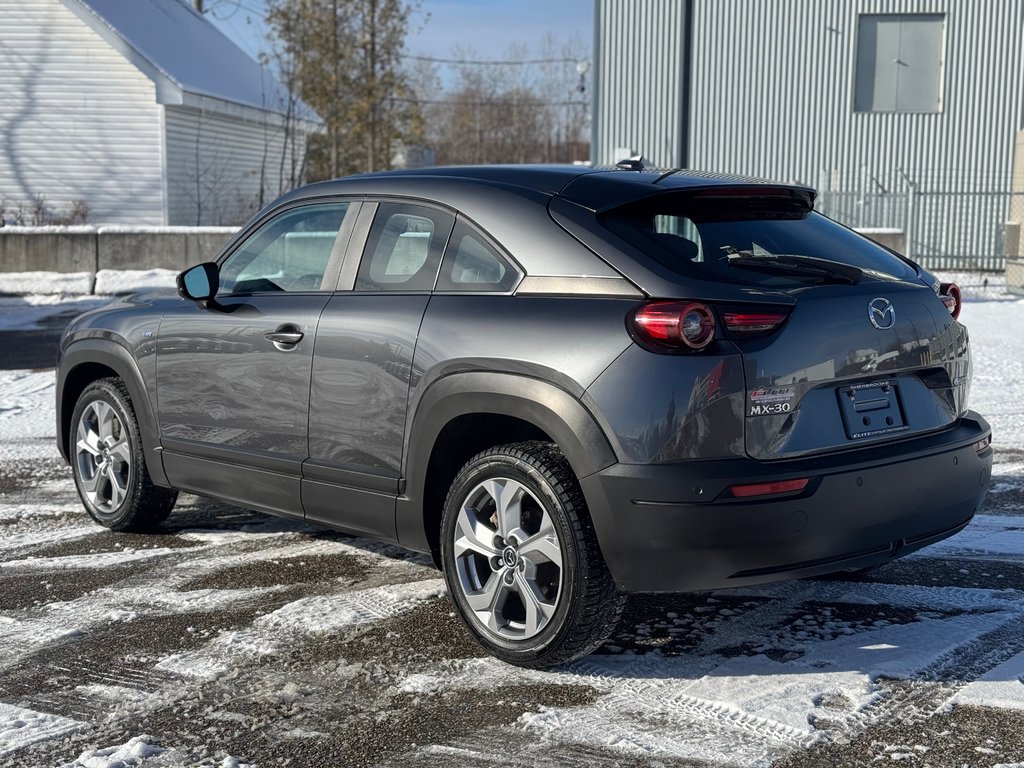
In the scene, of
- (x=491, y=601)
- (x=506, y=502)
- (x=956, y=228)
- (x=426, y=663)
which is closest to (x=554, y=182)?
(x=506, y=502)

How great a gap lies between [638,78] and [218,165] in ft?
39.0

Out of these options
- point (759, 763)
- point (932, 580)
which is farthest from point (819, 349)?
point (932, 580)

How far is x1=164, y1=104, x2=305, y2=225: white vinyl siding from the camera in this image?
3003 centimetres

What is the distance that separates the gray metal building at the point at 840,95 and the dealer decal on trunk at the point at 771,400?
76.0 feet

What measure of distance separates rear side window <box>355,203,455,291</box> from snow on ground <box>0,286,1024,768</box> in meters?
1.30

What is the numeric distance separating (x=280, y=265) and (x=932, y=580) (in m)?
3.06

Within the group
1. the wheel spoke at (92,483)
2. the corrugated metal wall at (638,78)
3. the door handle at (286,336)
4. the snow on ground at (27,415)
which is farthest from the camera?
the corrugated metal wall at (638,78)

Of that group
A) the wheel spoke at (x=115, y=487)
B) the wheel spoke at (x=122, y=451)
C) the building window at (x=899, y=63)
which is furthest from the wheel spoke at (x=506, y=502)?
the building window at (x=899, y=63)

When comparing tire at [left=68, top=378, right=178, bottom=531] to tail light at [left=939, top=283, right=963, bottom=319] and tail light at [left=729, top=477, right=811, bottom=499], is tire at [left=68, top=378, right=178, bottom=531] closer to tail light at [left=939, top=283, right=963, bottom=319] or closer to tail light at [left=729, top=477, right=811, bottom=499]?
tail light at [left=729, top=477, right=811, bottom=499]

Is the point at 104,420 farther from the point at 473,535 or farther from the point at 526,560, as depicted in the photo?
the point at 526,560

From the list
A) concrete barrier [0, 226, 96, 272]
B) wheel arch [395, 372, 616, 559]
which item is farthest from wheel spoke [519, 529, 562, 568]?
concrete barrier [0, 226, 96, 272]

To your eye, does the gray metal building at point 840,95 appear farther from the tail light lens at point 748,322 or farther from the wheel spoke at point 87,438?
the tail light lens at point 748,322

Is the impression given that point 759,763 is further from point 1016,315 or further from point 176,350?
point 1016,315

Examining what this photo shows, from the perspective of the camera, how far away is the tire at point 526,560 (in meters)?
4.00
